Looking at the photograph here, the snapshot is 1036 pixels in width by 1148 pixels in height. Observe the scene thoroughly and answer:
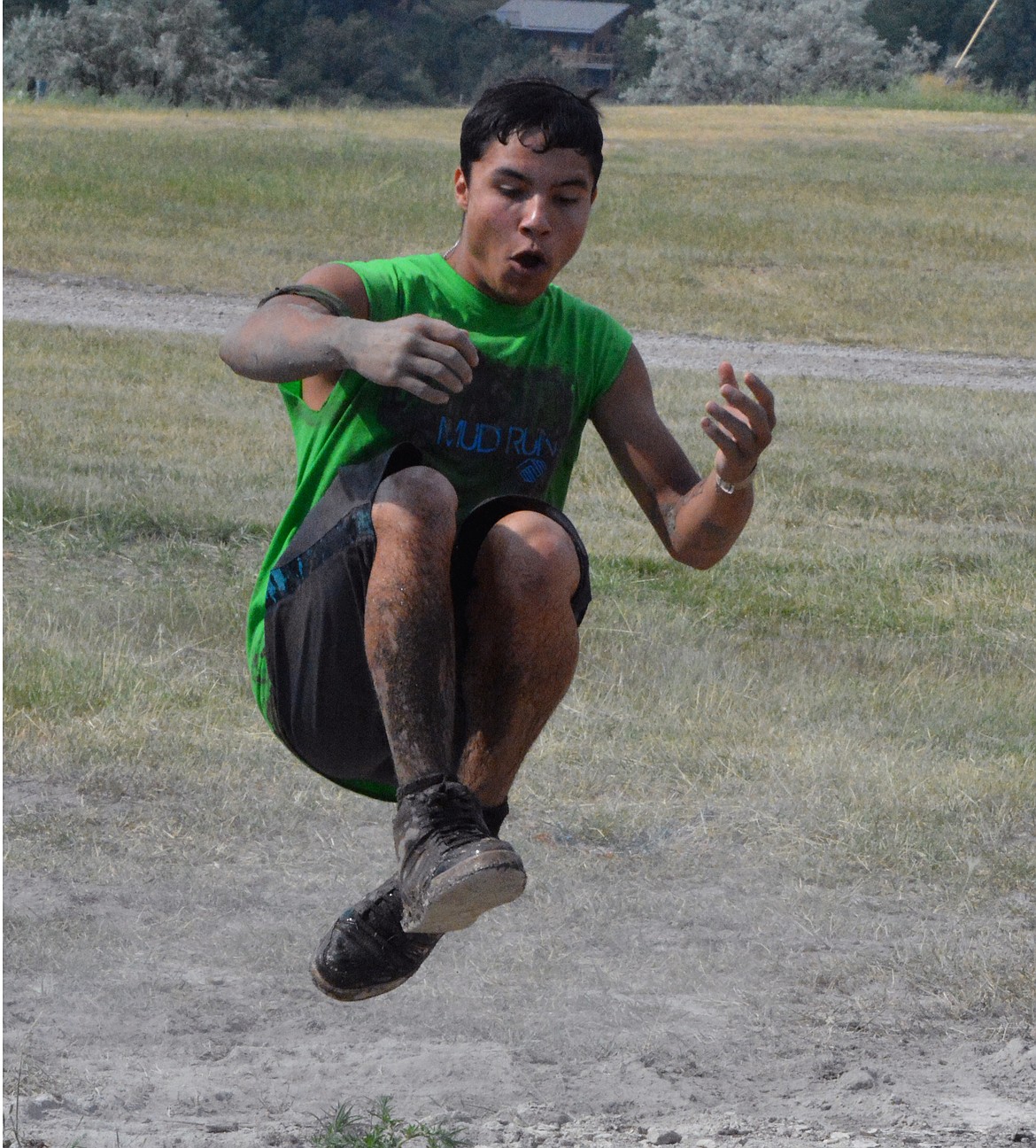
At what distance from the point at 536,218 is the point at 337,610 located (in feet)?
2.44

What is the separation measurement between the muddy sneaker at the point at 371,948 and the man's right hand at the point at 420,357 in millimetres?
981

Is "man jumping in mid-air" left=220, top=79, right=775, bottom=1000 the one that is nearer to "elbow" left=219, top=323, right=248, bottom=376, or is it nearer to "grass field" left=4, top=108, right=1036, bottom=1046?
"elbow" left=219, top=323, right=248, bottom=376

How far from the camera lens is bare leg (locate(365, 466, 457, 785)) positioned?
8.92ft

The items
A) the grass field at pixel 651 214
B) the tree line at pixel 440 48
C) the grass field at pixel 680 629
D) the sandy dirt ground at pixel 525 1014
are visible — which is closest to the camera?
the sandy dirt ground at pixel 525 1014

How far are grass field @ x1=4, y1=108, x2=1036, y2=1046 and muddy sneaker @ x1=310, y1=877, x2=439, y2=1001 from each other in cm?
220

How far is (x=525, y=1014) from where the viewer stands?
4586 millimetres

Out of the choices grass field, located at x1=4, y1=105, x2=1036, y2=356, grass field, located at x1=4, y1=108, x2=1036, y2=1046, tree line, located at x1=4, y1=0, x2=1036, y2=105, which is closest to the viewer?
grass field, located at x1=4, y1=108, x2=1036, y2=1046

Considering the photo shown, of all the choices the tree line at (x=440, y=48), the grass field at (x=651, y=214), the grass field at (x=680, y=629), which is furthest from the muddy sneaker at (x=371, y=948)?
the tree line at (x=440, y=48)

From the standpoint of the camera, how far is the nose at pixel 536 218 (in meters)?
2.95

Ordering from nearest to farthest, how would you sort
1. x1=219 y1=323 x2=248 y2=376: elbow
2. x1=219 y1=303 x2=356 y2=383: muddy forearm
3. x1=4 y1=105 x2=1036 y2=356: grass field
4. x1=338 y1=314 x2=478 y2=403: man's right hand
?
x1=338 y1=314 x2=478 y2=403: man's right hand, x1=219 y1=303 x2=356 y2=383: muddy forearm, x1=219 y1=323 x2=248 y2=376: elbow, x1=4 y1=105 x2=1036 y2=356: grass field

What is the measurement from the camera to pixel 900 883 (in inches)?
216

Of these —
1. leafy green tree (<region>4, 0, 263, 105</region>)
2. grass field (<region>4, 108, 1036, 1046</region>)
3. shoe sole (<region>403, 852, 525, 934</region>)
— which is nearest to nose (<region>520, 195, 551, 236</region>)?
shoe sole (<region>403, 852, 525, 934</region>)

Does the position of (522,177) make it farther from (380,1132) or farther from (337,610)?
(380,1132)

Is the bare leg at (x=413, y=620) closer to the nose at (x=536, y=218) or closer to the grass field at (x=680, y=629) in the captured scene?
the nose at (x=536, y=218)
